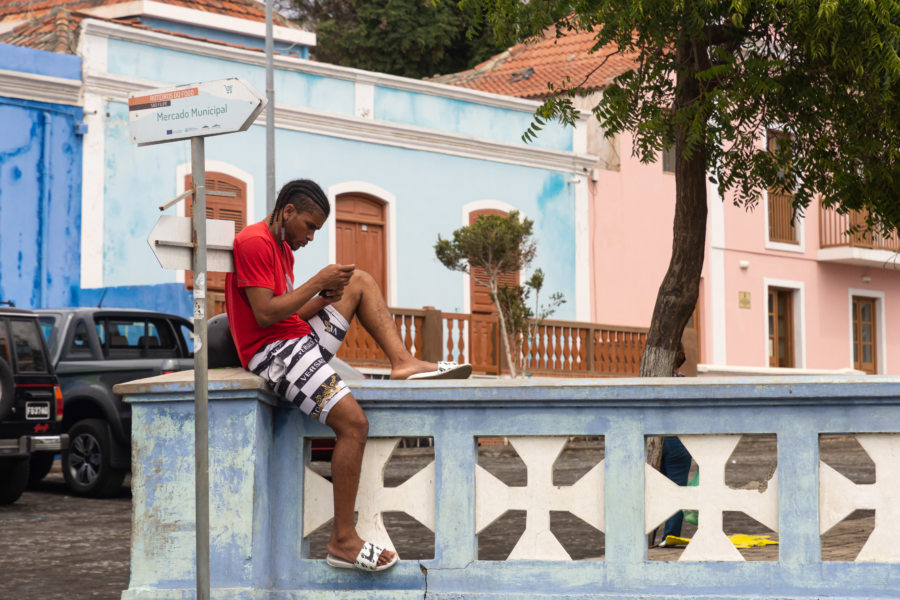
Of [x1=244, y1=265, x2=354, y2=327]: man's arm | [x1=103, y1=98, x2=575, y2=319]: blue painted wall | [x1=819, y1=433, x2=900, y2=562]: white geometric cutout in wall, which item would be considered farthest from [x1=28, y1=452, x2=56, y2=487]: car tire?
[x1=819, y1=433, x2=900, y2=562]: white geometric cutout in wall

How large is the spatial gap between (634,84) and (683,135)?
0.74m

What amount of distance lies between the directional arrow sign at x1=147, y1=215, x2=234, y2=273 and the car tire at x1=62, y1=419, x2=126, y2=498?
7.40 m

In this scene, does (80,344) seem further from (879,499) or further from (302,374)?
(879,499)

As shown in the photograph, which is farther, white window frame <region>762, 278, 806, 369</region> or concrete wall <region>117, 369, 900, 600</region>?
white window frame <region>762, 278, 806, 369</region>

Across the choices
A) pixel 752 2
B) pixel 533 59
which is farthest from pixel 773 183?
pixel 533 59

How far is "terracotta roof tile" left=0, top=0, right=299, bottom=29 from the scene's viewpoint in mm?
23969

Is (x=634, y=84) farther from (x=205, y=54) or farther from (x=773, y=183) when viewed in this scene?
(x=205, y=54)

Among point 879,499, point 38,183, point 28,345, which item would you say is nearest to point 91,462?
point 28,345

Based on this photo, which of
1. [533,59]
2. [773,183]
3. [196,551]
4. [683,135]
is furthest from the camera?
[533,59]

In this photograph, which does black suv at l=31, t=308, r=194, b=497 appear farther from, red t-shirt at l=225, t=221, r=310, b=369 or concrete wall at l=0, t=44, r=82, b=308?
red t-shirt at l=225, t=221, r=310, b=369

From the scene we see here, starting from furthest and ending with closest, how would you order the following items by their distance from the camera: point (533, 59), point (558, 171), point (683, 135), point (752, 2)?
point (533, 59), point (558, 171), point (683, 135), point (752, 2)

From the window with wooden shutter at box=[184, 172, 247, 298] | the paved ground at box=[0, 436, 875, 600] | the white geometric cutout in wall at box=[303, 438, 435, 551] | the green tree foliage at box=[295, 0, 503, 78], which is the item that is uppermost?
the green tree foliage at box=[295, 0, 503, 78]

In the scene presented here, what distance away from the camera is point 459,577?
17.6ft

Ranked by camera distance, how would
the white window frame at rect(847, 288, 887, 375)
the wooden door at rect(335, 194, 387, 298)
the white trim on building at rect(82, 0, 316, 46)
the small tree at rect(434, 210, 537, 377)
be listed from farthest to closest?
1. the white window frame at rect(847, 288, 887, 375)
2. the white trim on building at rect(82, 0, 316, 46)
3. the wooden door at rect(335, 194, 387, 298)
4. the small tree at rect(434, 210, 537, 377)
